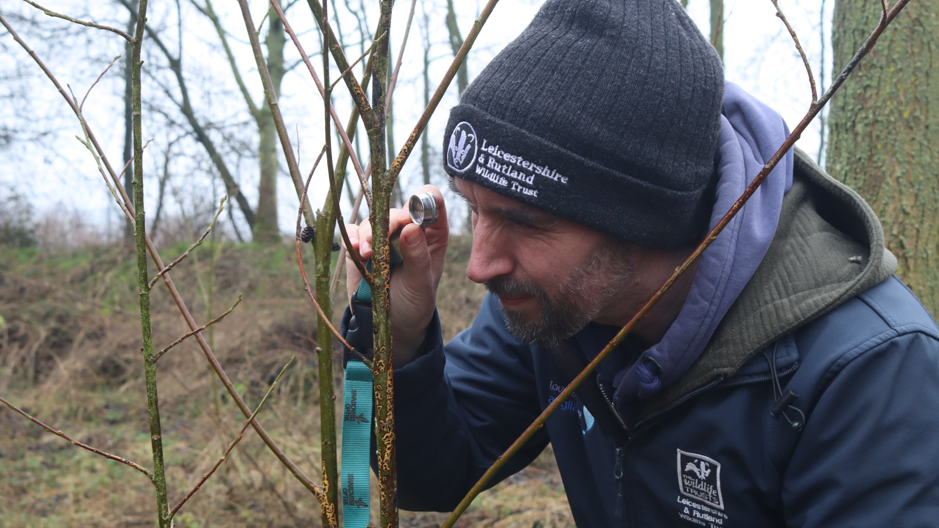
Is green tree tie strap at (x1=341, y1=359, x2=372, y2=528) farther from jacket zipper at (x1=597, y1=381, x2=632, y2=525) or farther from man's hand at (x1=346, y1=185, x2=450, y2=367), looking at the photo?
jacket zipper at (x1=597, y1=381, x2=632, y2=525)

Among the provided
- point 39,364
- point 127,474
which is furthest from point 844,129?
point 39,364

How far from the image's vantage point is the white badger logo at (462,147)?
1.51 m

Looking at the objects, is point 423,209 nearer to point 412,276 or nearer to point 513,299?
point 412,276

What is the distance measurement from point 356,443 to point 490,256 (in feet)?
1.94

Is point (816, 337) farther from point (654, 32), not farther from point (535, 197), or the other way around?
point (654, 32)

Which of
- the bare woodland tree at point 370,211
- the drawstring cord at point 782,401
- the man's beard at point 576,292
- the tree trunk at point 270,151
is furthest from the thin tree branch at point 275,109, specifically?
the tree trunk at point 270,151

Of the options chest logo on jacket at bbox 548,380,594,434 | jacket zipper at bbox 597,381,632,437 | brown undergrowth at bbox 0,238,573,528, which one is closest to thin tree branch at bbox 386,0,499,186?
jacket zipper at bbox 597,381,632,437

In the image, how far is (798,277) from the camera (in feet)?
4.56

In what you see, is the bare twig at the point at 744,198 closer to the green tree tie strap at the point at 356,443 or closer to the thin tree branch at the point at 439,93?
the green tree tie strap at the point at 356,443

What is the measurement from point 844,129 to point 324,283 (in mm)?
2536

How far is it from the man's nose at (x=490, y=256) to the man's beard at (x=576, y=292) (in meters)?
0.03

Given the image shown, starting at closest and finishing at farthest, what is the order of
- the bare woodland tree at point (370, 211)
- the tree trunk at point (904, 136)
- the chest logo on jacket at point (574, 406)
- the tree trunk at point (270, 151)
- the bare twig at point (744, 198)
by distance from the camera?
1. the bare twig at point (744, 198)
2. the bare woodland tree at point (370, 211)
3. the chest logo on jacket at point (574, 406)
4. the tree trunk at point (904, 136)
5. the tree trunk at point (270, 151)

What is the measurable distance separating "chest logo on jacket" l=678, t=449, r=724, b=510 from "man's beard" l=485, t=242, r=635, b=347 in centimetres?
40

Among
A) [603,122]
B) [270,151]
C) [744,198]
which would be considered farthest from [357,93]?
[270,151]
